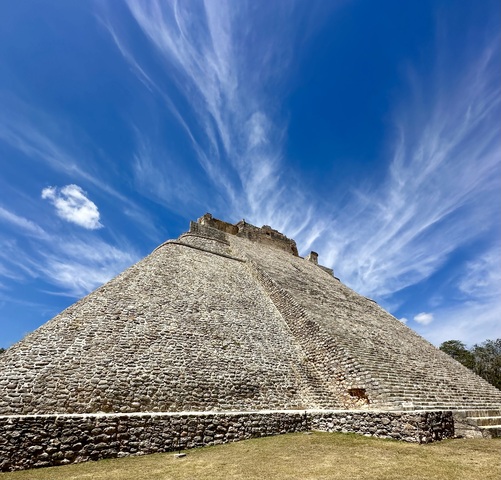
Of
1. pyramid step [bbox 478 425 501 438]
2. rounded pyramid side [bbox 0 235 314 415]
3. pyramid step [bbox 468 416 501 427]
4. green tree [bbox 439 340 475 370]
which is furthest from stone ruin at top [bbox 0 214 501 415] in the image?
green tree [bbox 439 340 475 370]

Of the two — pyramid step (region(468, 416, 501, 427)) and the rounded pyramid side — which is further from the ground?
the rounded pyramid side

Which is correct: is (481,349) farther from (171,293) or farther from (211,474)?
(211,474)

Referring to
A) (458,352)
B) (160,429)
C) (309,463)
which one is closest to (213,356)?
(160,429)

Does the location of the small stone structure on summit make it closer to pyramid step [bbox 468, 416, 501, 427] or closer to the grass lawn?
pyramid step [bbox 468, 416, 501, 427]

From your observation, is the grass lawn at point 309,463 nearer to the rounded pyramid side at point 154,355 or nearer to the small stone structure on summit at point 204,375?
the small stone structure on summit at point 204,375

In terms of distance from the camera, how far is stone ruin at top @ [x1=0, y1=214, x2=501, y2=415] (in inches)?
250

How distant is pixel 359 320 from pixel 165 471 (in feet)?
33.4

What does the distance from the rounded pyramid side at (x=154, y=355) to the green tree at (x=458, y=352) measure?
89.4ft

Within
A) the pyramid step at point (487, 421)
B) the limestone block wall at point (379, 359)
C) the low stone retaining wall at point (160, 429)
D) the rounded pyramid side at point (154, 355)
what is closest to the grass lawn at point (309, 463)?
the low stone retaining wall at point (160, 429)

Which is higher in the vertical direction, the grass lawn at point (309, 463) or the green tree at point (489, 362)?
the green tree at point (489, 362)

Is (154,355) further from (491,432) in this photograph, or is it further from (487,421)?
(487,421)

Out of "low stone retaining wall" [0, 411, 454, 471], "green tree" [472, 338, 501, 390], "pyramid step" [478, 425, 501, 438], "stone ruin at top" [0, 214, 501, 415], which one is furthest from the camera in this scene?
"green tree" [472, 338, 501, 390]

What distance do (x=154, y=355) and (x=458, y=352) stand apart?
108ft

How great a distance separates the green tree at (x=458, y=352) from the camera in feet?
95.3
